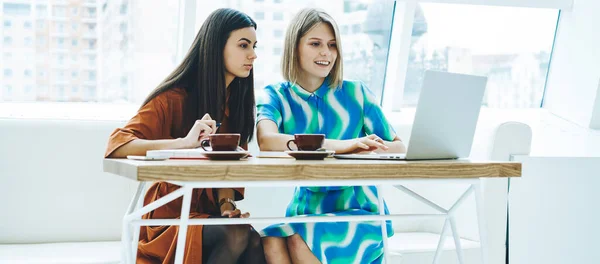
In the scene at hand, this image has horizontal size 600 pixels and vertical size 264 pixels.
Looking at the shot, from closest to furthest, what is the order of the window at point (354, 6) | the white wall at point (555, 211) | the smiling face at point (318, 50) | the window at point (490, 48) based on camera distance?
the smiling face at point (318, 50), the white wall at point (555, 211), the window at point (354, 6), the window at point (490, 48)

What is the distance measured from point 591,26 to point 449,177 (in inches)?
125

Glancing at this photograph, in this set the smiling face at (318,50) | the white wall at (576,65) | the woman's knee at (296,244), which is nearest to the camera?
the woman's knee at (296,244)

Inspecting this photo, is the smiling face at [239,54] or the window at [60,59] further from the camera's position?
the window at [60,59]

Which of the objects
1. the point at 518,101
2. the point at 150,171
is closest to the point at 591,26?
the point at 518,101

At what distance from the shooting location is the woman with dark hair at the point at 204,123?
2.16 metres

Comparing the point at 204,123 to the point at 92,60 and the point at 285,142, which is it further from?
the point at 92,60

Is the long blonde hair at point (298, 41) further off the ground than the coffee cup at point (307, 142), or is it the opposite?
the long blonde hair at point (298, 41)

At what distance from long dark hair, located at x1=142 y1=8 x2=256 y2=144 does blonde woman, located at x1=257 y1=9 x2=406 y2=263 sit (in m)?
0.09

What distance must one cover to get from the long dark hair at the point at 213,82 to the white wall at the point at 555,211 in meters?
1.40

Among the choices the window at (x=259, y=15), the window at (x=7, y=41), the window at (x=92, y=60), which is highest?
the window at (x=259, y=15)

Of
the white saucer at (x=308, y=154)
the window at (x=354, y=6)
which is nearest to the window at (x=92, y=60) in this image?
the window at (x=354, y=6)

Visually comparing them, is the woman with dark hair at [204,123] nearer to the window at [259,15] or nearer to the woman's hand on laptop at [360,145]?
the woman's hand on laptop at [360,145]

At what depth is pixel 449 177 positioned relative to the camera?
6.30ft

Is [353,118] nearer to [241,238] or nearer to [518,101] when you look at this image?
[241,238]
